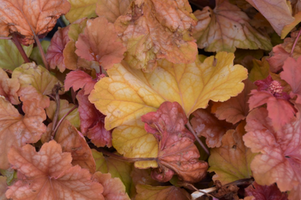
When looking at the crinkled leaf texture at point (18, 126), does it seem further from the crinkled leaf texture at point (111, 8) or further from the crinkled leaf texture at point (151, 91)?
the crinkled leaf texture at point (111, 8)

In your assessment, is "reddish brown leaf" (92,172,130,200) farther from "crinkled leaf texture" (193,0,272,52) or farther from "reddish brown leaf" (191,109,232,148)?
"crinkled leaf texture" (193,0,272,52)

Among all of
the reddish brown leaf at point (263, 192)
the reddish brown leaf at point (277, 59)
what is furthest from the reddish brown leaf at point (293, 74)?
the reddish brown leaf at point (263, 192)

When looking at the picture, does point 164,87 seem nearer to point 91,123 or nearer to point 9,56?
point 91,123

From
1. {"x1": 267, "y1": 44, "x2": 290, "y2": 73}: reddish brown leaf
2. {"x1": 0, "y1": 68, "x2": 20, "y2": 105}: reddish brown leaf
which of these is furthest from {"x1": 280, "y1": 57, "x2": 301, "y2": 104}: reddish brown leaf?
{"x1": 0, "y1": 68, "x2": 20, "y2": 105}: reddish brown leaf

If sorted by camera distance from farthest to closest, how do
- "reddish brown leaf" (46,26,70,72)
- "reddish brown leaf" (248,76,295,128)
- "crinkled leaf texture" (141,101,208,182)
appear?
"reddish brown leaf" (46,26,70,72)
"crinkled leaf texture" (141,101,208,182)
"reddish brown leaf" (248,76,295,128)

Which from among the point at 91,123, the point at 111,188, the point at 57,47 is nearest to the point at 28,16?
the point at 57,47
